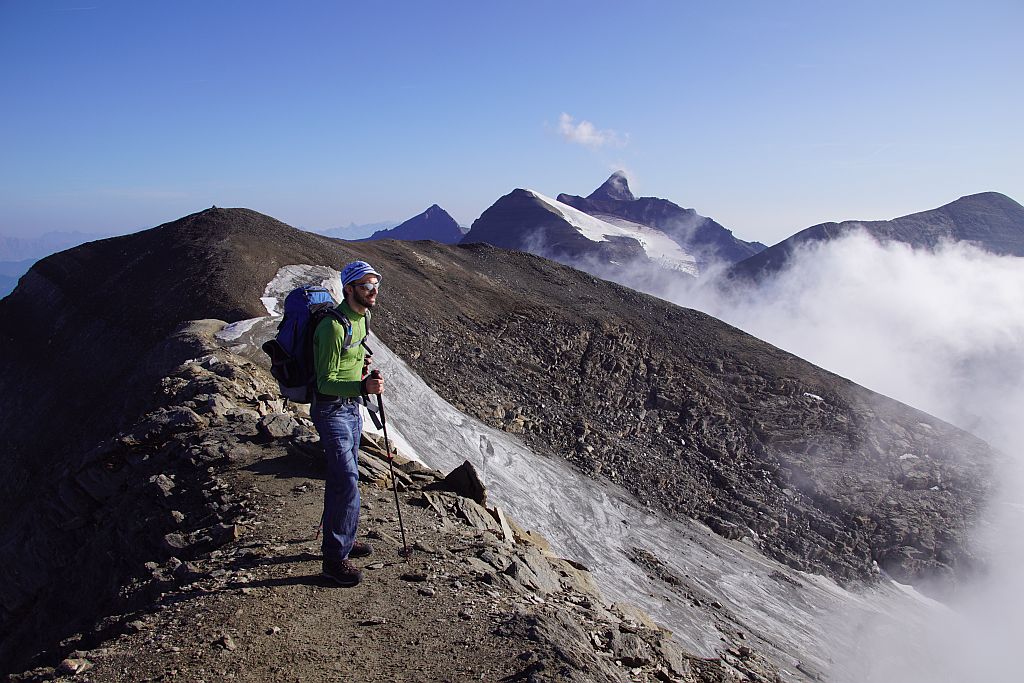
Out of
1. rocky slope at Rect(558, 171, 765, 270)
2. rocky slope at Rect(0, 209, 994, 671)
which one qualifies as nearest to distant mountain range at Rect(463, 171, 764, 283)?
rocky slope at Rect(558, 171, 765, 270)

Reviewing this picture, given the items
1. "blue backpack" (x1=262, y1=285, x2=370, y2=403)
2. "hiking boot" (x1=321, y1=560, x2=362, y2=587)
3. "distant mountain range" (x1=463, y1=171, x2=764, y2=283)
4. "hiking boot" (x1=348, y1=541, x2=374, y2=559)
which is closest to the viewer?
"hiking boot" (x1=321, y1=560, x2=362, y2=587)

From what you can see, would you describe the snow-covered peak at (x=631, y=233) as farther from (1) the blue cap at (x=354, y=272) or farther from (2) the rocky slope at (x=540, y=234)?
(1) the blue cap at (x=354, y=272)

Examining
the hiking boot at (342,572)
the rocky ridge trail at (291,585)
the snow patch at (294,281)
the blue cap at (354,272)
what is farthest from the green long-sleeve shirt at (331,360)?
the snow patch at (294,281)

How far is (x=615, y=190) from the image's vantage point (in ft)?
505

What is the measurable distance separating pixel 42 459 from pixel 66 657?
11.8 m

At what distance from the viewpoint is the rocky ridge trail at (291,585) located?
4.52m

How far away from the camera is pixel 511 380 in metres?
24.9

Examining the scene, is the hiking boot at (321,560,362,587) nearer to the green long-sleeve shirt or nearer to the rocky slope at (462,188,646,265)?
the green long-sleeve shirt

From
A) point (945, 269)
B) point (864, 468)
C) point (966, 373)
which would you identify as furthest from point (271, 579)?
point (945, 269)

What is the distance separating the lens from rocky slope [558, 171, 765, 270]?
12912cm

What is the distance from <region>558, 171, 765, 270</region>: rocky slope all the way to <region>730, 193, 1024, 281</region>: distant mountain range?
77.3 ft

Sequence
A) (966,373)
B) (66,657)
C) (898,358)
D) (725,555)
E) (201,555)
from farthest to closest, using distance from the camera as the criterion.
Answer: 1. (898,358)
2. (966,373)
3. (725,555)
4. (201,555)
5. (66,657)

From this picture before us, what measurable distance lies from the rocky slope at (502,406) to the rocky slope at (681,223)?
97.0 metres

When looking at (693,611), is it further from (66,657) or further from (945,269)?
(945,269)
